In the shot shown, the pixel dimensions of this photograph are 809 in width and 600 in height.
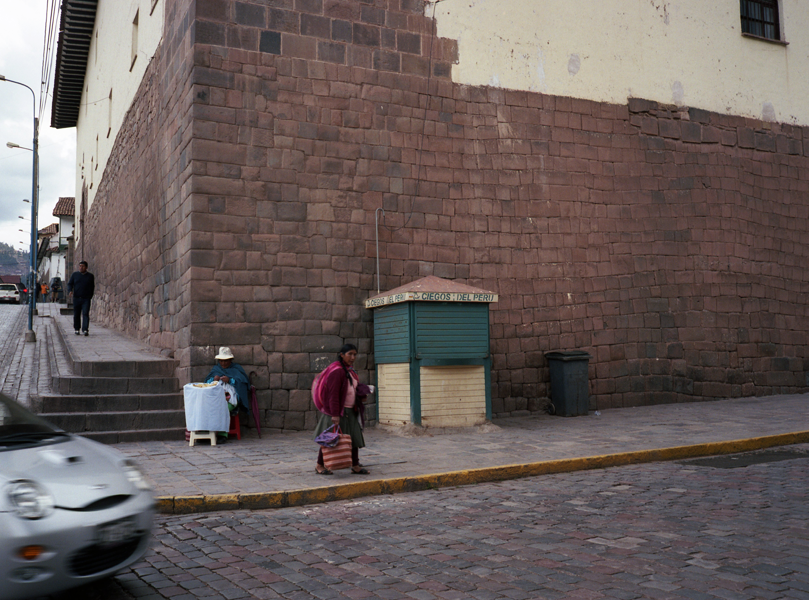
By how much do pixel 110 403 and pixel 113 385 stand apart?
0.48 metres

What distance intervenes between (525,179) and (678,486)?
689 centimetres

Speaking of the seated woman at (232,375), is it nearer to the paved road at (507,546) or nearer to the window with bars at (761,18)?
the paved road at (507,546)

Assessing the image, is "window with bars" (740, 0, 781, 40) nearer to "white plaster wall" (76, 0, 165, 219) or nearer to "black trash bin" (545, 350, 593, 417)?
"black trash bin" (545, 350, 593, 417)

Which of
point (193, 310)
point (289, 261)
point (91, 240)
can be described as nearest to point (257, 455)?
point (193, 310)

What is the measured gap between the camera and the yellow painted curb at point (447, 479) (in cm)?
621

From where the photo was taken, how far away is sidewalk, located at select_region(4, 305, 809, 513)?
264 inches

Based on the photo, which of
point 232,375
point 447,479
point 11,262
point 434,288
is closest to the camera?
point 447,479

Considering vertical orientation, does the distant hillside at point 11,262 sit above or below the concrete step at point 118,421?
above

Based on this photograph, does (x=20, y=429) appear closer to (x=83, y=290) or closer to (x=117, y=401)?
(x=117, y=401)

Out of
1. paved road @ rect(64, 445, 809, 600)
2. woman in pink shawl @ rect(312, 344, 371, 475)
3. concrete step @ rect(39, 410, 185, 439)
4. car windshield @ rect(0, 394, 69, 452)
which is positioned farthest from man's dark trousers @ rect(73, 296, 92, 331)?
car windshield @ rect(0, 394, 69, 452)

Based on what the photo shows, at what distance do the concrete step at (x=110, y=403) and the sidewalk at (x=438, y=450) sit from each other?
70 centimetres

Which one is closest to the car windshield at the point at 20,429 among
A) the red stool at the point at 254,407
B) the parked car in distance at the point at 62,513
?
the parked car in distance at the point at 62,513

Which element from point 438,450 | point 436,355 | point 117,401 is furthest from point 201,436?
point 436,355

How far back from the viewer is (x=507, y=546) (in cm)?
481
